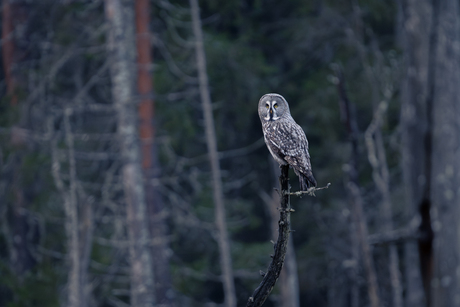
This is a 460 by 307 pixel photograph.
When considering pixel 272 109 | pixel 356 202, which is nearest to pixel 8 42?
pixel 356 202

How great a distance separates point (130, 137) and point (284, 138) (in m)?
7.85

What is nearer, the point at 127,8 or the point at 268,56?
the point at 127,8

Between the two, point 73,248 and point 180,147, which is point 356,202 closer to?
point 73,248

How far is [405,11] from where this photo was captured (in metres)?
2.82

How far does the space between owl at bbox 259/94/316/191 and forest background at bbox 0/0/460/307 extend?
529cm

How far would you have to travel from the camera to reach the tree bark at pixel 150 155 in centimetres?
1280

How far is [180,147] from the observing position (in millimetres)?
16500

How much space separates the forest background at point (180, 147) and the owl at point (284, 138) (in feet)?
17.4

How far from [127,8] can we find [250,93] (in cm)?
499

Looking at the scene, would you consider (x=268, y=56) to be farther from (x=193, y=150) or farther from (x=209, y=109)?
(x=209, y=109)

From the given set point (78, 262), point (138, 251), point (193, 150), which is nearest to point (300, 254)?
point (193, 150)

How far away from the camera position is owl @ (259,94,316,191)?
11.7 feet

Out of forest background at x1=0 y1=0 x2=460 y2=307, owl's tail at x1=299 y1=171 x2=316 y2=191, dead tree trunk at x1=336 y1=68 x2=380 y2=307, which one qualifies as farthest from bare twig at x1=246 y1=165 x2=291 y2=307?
forest background at x1=0 y1=0 x2=460 y2=307

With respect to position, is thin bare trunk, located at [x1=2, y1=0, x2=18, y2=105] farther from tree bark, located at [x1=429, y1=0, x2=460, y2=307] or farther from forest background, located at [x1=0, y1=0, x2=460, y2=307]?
tree bark, located at [x1=429, y1=0, x2=460, y2=307]
